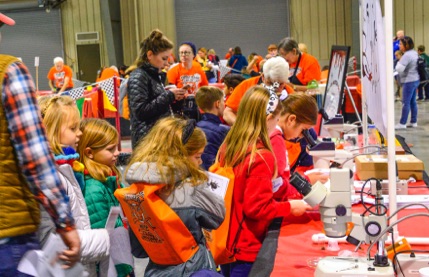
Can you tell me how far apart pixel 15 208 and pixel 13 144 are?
0.56 ft

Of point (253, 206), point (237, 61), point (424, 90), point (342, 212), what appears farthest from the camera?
point (424, 90)

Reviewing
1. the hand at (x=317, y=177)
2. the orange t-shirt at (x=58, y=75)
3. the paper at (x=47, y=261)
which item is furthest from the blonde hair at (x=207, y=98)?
the orange t-shirt at (x=58, y=75)

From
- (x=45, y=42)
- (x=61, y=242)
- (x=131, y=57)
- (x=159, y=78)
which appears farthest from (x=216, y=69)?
(x=61, y=242)

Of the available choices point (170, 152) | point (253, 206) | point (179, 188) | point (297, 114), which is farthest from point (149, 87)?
point (179, 188)

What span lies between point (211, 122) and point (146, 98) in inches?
19.8

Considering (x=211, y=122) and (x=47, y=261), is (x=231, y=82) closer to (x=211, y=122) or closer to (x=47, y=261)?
(x=211, y=122)

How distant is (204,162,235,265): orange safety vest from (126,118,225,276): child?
0.88ft

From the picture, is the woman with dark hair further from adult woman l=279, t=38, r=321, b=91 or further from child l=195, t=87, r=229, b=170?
child l=195, t=87, r=229, b=170

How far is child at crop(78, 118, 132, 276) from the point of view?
3027 millimetres

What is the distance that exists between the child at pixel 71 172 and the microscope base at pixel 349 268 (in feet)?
2.76

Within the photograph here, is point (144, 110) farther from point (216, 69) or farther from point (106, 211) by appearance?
point (216, 69)

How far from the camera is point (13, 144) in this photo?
1.82 metres

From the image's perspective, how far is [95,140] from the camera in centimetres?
329

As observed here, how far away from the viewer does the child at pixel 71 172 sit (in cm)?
248
